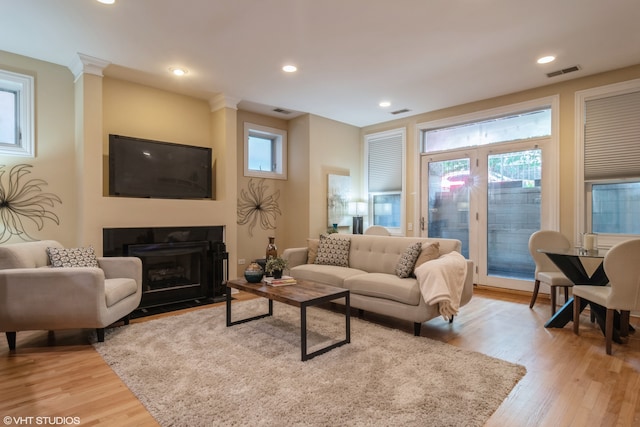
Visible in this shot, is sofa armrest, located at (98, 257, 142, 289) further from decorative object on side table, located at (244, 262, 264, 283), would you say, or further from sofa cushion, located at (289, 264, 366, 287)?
sofa cushion, located at (289, 264, 366, 287)

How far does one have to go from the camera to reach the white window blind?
12.9 feet

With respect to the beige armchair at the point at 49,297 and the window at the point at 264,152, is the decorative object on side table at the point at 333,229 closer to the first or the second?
the window at the point at 264,152

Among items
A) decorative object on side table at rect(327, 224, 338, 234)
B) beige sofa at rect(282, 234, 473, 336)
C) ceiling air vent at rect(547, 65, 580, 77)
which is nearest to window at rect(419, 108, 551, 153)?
ceiling air vent at rect(547, 65, 580, 77)

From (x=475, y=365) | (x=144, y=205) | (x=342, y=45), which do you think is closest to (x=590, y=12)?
(x=342, y=45)

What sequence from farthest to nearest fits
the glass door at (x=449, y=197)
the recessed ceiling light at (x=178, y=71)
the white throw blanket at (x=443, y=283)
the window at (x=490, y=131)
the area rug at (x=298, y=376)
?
the glass door at (x=449, y=197) < the window at (x=490, y=131) < the recessed ceiling light at (x=178, y=71) < the white throw blanket at (x=443, y=283) < the area rug at (x=298, y=376)

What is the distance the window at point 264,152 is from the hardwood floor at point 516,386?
3065mm

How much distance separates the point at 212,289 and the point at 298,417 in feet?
10.0

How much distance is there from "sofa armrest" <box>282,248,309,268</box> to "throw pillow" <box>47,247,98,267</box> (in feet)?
6.89

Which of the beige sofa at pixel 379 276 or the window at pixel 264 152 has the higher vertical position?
the window at pixel 264 152

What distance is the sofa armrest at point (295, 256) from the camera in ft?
14.7

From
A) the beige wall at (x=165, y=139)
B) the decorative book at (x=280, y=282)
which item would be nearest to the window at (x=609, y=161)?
the decorative book at (x=280, y=282)

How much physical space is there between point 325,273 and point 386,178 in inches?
119

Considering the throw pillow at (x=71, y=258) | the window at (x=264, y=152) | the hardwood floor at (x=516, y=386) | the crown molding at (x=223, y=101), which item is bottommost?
the hardwood floor at (x=516, y=386)

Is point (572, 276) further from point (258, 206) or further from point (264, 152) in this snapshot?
point (264, 152)
